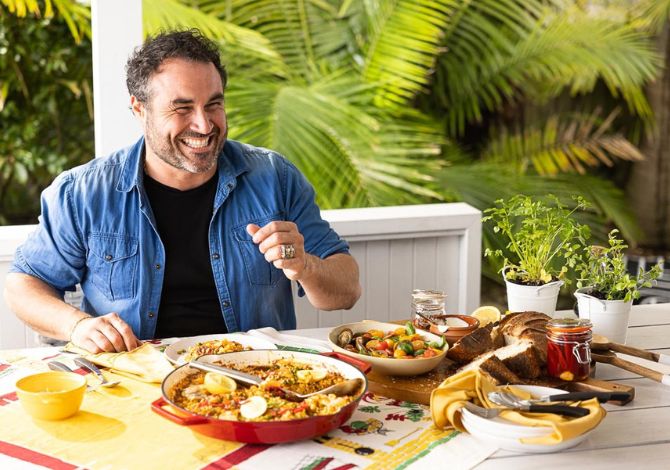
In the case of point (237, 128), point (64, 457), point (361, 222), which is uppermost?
point (237, 128)

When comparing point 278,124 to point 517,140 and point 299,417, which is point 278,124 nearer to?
point 517,140

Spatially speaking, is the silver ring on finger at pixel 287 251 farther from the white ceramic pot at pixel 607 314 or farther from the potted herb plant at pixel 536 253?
the white ceramic pot at pixel 607 314

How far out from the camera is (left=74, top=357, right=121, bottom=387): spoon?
1.68 metres

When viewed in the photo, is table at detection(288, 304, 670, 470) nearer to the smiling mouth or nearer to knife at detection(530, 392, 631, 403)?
knife at detection(530, 392, 631, 403)

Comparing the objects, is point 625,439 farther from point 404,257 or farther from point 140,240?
point 404,257

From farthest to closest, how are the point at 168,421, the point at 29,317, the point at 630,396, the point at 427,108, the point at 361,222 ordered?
the point at 427,108
the point at 361,222
the point at 29,317
the point at 630,396
the point at 168,421

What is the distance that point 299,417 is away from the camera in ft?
4.67

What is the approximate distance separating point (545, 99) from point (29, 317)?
3861mm

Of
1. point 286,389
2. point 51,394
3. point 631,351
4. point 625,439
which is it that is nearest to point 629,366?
point 631,351

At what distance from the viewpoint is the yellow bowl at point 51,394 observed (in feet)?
4.91

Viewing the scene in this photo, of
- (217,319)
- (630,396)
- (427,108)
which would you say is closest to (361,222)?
(217,319)

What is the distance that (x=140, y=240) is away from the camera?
2244mm

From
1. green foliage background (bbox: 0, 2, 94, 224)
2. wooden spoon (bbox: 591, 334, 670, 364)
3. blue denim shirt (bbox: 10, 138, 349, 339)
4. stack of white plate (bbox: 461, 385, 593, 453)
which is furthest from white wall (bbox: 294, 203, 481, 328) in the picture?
green foliage background (bbox: 0, 2, 94, 224)

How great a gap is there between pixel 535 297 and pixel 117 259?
0.98 metres
